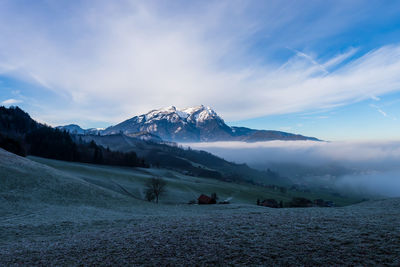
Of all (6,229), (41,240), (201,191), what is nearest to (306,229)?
(41,240)

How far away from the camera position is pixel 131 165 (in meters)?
158

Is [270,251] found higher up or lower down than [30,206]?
higher up

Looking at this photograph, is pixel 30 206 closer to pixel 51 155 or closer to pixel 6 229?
pixel 6 229

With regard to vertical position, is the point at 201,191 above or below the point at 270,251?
below

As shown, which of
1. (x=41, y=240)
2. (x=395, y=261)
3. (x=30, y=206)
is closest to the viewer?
(x=395, y=261)

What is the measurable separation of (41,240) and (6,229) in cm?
706

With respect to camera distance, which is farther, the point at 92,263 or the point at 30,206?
the point at 30,206

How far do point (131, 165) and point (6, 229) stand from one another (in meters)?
139

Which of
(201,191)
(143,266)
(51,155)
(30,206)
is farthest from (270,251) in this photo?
(51,155)

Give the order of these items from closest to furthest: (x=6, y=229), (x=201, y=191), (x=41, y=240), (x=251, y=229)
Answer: (x=251, y=229) < (x=41, y=240) < (x=6, y=229) < (x=201, y=191)

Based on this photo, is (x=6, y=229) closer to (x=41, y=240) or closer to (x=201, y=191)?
(x=41, y=240)

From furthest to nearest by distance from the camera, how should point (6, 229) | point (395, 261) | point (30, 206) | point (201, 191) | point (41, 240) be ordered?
point (201, 191) → point (30, 206) → point (6, 229) → point (41, 240) → point (395, 261)

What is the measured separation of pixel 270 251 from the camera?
12.1 m

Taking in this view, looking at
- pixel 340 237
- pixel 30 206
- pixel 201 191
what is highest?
pixel 340 237
